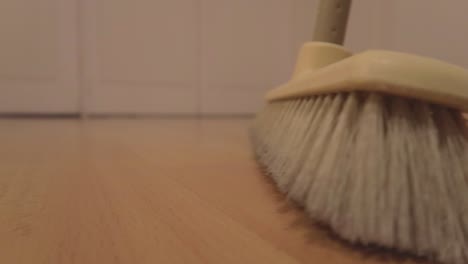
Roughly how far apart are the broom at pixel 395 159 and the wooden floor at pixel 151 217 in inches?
0.9

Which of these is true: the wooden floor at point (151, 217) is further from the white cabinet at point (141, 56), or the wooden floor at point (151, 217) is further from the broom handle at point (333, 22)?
the white cabinet at point (141, 56)

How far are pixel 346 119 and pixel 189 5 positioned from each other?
185cm

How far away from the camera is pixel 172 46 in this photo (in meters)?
2.04

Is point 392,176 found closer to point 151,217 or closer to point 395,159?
point 395,159

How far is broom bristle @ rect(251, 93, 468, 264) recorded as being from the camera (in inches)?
9.9

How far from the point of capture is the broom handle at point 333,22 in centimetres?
56

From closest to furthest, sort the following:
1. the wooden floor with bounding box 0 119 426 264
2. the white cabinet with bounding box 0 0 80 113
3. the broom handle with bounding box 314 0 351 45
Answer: the wooden floor with bounding box 0 119 426 264, the broom handle with bounding box 314 0 351 45, the white cabinet with bounding box 0 0 80 113

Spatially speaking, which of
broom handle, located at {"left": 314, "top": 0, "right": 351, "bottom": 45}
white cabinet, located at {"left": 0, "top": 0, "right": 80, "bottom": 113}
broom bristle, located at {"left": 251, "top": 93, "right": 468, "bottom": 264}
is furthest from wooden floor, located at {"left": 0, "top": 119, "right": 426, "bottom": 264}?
white cabinet, located at {"left": 0, "top": 0, "right": 80, "bottom": 113}

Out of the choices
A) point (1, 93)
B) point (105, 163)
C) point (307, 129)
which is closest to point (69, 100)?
point (1, 93)

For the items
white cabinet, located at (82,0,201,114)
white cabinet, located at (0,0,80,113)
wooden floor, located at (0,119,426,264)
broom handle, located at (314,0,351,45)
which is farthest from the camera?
white cabinet, located at (82,0,201,114)

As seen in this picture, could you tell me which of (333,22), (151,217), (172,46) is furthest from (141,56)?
(151,217)

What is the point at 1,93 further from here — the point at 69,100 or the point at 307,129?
the point at 307,129

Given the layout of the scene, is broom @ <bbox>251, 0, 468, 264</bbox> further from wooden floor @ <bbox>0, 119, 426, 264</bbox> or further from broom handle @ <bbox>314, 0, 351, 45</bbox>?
broom handle @ <bbox>314, 0, 351, 45</bbox>

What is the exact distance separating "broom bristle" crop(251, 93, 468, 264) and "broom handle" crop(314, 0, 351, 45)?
273 mm
